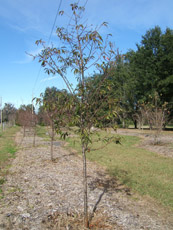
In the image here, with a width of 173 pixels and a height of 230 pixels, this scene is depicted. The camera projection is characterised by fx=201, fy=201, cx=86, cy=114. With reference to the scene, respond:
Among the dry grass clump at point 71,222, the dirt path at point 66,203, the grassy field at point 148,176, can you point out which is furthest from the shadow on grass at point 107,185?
the dry grass clump at point 71,222

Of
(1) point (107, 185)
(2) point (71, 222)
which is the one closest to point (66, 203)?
(2) point (71, 222)

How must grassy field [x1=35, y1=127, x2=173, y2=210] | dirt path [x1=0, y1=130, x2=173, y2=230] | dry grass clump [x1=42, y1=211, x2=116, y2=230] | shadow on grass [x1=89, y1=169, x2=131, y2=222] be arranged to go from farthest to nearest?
shadow on grass [x1=89, y1=169, x2=131, y2=222], grassy field [x1=35, y1=127, x2=173, y2=210], dirt path [x1=0, y1=130, x2=173, y2=230], dry grass clump [x1=42, y1=211, x2=116, y2=230]

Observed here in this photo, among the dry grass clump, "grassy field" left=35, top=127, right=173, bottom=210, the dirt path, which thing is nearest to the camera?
the dry grass clump

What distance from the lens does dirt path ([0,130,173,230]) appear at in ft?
11.5

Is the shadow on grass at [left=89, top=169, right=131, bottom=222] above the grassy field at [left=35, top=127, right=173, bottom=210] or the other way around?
the other way around

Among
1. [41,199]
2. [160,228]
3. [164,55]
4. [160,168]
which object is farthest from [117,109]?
[164,55]

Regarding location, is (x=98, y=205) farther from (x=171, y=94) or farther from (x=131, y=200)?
(x=171, y=94)

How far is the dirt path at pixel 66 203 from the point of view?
3.50m

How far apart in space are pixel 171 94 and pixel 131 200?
2695cm

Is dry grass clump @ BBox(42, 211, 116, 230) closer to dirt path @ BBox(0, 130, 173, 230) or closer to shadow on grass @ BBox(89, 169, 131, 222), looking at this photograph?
dirt path @ BBox(0, 130, 173, 230)

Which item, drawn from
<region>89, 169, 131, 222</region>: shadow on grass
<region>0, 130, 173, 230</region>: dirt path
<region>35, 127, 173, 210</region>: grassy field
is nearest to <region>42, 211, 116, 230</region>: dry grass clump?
<region>0, 130, 173, 230</region>: dirt path

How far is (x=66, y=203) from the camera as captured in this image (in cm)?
428

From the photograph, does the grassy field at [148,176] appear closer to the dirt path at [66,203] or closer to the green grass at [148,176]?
the green grass at [148,176]

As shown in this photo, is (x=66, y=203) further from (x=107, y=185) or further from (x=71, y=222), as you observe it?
(x=107, y=185)
